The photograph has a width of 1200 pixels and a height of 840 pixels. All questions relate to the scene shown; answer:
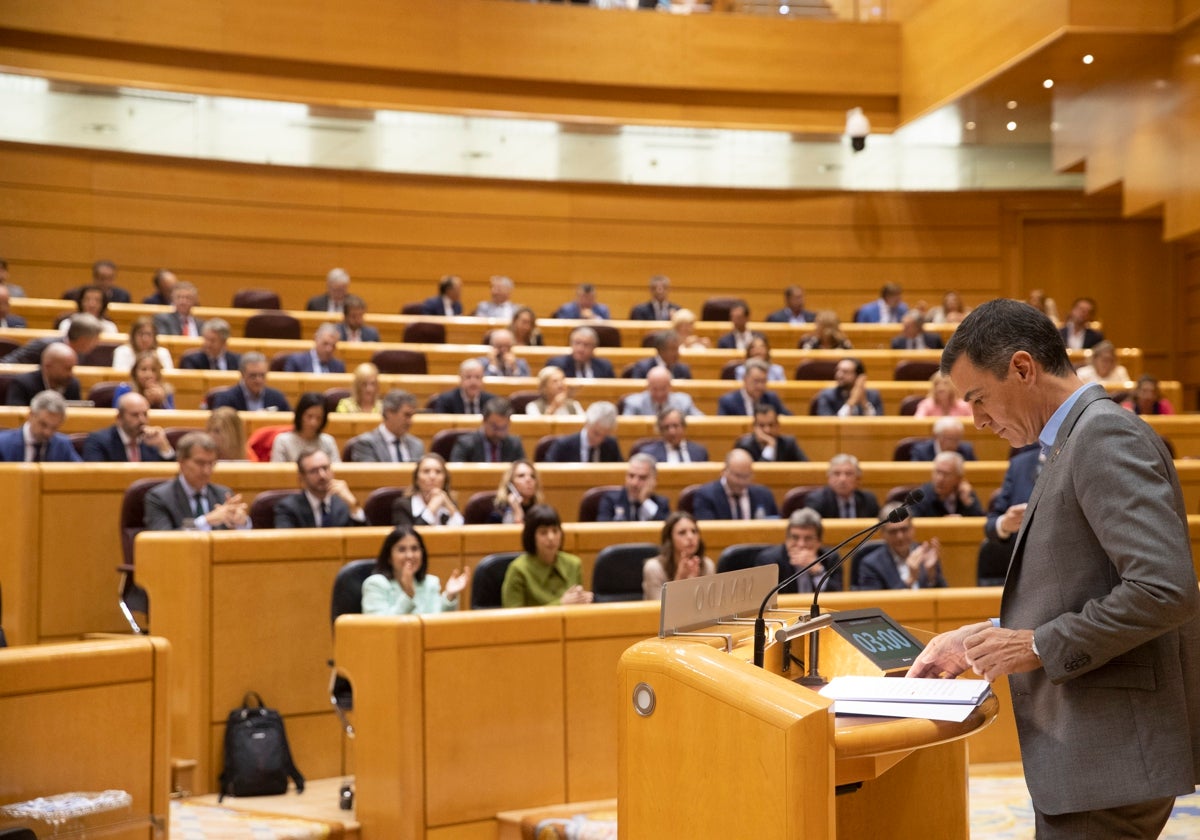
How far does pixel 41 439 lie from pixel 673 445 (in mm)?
2619

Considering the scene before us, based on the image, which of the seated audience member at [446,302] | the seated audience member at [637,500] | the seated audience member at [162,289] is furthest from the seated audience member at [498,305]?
the seated audience member at [637,500]

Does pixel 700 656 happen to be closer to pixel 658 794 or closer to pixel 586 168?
pixel 658 794

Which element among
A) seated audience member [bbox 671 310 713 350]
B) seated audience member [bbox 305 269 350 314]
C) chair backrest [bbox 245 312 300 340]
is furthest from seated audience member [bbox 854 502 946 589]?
seated audience member [bbox 305 269 350 314]

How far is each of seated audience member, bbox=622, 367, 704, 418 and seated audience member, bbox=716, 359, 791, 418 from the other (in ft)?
0.76

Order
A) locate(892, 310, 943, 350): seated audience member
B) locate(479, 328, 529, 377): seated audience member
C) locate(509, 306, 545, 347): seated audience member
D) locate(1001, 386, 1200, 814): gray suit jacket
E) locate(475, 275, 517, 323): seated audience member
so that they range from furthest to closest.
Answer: locate(475, 275, 517, 323): seated audience member, locate(892, 310, 943, 350): seated audience member, locate(509, 306, 545, 347): seated audience member, locate(479, 328, 529, 377): seated audience member, locate(1001, 386, 1200, 814): gray suit jacket

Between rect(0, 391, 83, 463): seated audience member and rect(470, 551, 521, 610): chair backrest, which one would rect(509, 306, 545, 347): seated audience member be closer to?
rect(0, 391, 83, 463): seated audience member

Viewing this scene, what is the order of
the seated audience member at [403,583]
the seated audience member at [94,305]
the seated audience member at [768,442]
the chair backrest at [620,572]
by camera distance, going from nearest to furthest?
1. the seated audience member at [403,583]
2. the chair backrest at [620,572]
3. the seated audience member at [768,442]
4. the seated audience member at [94,305]

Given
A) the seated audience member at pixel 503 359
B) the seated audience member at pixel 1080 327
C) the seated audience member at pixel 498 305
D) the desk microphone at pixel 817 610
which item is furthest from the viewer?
the seated audience member at pixel 1080 327

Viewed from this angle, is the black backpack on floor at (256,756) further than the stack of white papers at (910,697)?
Yes

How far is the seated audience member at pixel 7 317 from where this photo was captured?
673 centimetres

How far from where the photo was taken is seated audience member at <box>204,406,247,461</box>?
5012 millimetres

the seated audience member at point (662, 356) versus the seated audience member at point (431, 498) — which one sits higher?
the seated audience member at point (662, 356)

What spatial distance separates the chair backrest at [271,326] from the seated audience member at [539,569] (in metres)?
4.00

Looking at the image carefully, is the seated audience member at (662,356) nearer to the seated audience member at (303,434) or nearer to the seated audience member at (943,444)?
the seated audience member at (943,444)
